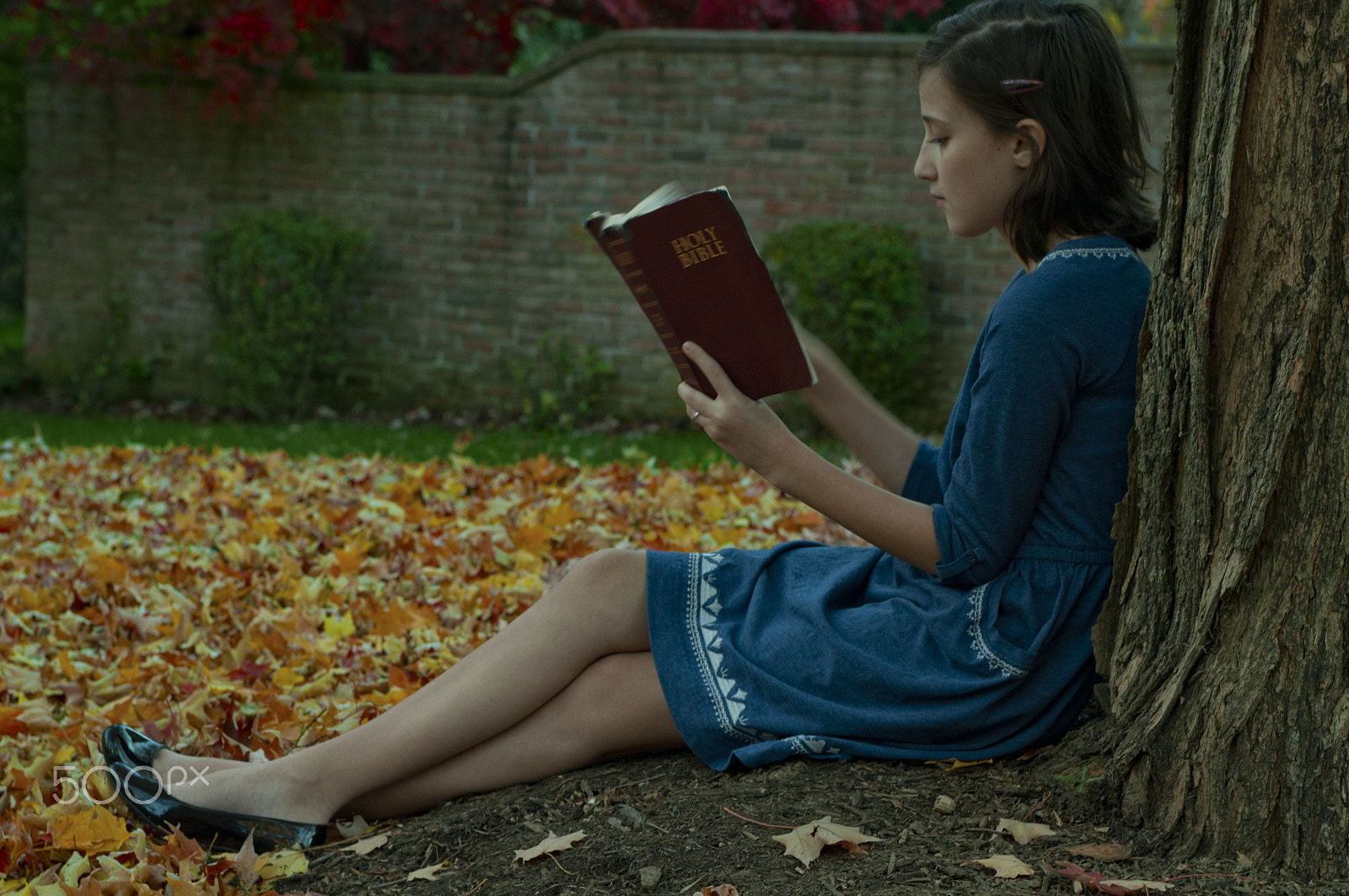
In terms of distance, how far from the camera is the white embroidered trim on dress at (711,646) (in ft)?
6.55

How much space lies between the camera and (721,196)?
1760 millimetres

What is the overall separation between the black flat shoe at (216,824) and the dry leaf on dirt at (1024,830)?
3.72 ft

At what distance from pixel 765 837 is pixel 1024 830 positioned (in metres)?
0.36

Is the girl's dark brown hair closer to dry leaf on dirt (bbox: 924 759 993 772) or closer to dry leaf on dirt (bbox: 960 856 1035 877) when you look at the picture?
dry leaf on dirt (bbox: 924 759 993 772)

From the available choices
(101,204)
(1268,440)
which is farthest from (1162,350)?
(101,204)

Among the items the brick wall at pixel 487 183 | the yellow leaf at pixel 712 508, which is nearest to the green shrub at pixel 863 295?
the brick wall at pixel 487 183

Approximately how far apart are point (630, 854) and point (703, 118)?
647 cm

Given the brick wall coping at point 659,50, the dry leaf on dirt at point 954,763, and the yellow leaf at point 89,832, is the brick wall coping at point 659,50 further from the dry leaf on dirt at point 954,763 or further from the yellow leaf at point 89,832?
the yellow leaf at point 89,832

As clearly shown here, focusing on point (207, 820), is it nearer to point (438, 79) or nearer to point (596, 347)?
point (596, 347)

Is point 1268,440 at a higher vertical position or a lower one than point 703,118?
lower

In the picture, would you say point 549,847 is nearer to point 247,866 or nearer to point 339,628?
point 247,866

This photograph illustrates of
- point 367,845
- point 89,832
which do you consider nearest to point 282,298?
point 89,832

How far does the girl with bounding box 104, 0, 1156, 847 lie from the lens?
6.04 ft

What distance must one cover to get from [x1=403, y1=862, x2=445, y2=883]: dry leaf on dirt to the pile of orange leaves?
288 mm
